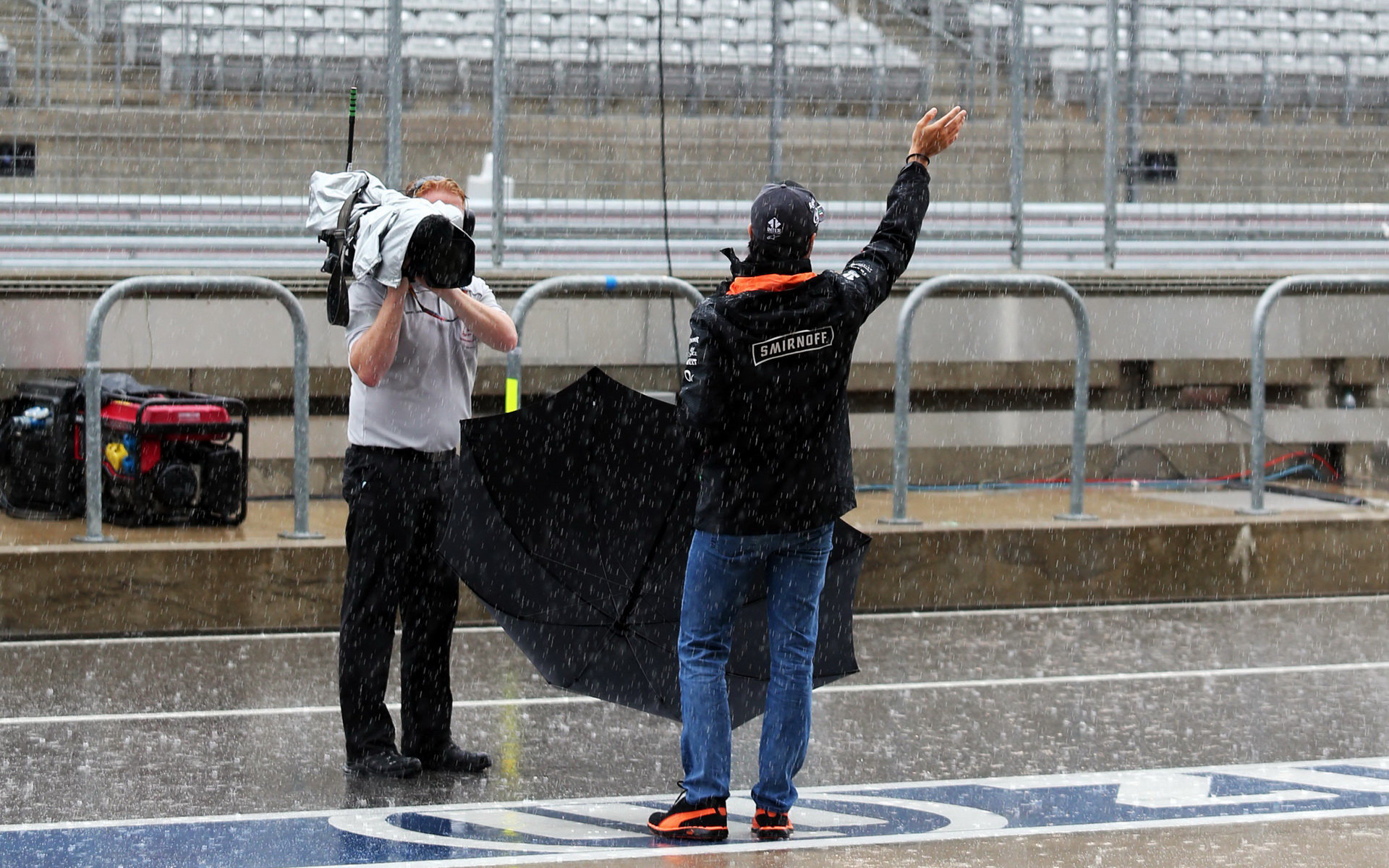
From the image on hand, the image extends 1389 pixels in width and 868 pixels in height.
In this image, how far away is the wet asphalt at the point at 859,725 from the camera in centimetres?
545

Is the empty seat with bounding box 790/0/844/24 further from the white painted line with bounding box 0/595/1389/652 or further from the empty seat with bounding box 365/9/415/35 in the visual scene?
the white painted line with bounding box 0/595/1389/652

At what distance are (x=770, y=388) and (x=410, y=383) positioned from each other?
4.66 ft

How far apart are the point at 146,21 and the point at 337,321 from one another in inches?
197

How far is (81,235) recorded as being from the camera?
418 inches

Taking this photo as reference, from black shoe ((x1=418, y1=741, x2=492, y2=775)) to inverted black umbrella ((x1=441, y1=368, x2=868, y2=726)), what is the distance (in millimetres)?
407

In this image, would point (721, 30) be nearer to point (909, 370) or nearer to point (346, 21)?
point (346, 21)

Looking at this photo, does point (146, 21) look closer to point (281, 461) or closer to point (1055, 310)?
point (281, 461)

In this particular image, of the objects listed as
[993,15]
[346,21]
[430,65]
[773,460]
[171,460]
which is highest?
[993,15]

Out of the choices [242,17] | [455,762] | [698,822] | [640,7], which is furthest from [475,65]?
[698,822]

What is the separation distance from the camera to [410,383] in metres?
5.99

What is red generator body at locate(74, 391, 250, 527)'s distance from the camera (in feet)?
30.2

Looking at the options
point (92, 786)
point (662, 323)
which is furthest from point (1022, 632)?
point (92, 786)

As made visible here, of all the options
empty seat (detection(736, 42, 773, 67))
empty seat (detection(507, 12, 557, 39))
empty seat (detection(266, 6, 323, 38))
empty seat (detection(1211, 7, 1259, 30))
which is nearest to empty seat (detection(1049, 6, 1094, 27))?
empty seat (detection(1211, 7, 1259, 30))

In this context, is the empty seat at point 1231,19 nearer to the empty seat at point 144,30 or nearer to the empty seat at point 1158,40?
the empty seat at point 1158,40
